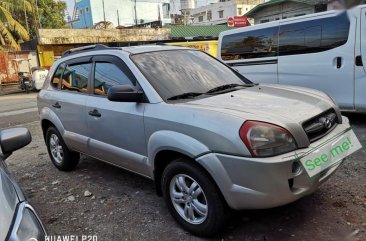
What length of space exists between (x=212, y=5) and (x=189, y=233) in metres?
57.0

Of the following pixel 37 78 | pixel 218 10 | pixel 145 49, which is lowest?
pixel 37 78

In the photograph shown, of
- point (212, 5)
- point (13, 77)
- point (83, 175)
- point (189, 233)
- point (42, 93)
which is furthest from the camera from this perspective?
point (212, 5)

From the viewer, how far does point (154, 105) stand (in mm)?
3311

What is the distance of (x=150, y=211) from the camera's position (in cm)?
371

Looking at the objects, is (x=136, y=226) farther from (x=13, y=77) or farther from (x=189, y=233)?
(x=13, y=77)

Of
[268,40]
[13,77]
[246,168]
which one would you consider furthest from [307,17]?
[13,77]

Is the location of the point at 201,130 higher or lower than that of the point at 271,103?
lower

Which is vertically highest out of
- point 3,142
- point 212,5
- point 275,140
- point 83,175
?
point 212,5

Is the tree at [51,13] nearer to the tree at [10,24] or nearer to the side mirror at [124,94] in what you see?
the tree at [10,24]

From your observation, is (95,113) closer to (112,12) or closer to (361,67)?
(361,67)

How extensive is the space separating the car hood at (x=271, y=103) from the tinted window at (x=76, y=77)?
180 cm

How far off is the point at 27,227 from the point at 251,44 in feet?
21.3

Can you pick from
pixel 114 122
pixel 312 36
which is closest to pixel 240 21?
pixel 312 36

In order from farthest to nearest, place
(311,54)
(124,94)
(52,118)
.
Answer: (311,54) < (52,118) < (124,94)
